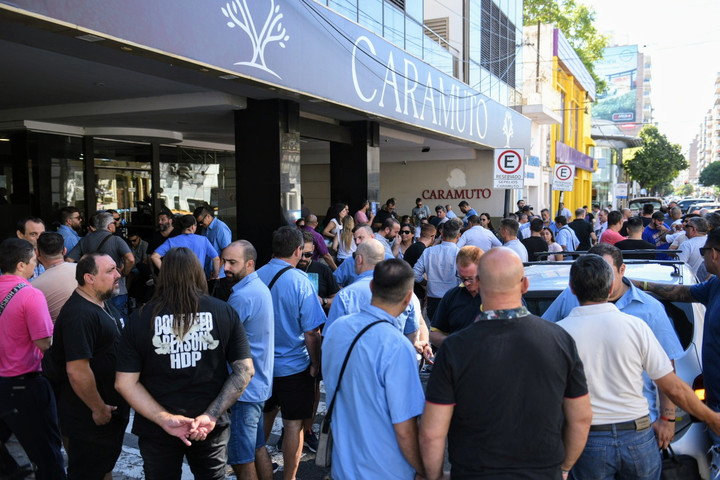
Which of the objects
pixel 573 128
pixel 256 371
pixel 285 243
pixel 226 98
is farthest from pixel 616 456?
pixel 573 128

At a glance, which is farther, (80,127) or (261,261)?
(80,127)

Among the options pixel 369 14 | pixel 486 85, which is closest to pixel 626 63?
pixel 486 85

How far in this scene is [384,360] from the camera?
2689mm

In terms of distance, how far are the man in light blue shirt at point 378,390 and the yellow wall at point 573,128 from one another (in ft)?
106

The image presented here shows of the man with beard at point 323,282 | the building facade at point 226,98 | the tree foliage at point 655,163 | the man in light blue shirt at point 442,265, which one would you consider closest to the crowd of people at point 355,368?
the man with beard at point 323,282

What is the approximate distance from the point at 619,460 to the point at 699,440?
0.97 meters

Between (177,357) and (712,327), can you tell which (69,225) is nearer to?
(177,357)

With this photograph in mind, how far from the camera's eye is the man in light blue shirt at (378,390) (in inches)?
104

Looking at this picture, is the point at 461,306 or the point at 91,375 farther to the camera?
the point at 461,306

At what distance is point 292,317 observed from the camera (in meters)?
4.45

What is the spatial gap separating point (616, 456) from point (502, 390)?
105 cm

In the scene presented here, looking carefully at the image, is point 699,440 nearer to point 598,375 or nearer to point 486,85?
point 598,375

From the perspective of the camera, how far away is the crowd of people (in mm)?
2459

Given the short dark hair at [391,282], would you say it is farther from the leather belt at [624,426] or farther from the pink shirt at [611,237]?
the pink shirt at [611,237]
